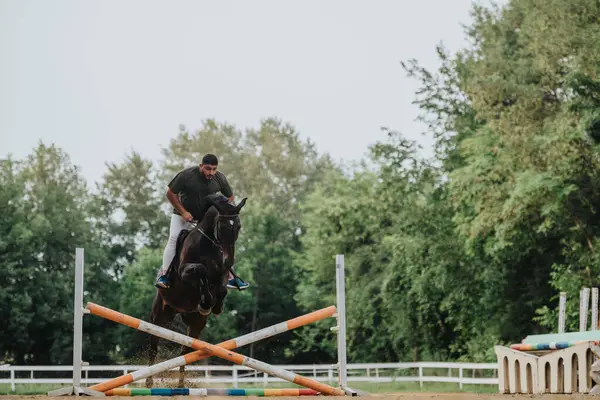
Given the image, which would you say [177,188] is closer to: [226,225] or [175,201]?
[175,201]

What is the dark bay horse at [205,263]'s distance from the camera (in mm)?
11469

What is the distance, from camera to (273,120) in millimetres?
70125

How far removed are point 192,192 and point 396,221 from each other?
1249 inches

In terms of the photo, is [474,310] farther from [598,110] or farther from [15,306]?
[15,306]

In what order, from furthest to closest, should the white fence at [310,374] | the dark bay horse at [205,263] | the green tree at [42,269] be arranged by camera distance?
the green tree at [42,269] → the white fence at [310,374] → the dark bay horse at [205,263]

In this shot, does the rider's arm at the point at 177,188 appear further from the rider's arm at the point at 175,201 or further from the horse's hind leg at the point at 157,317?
the horse's hind leg at the point at 157,317

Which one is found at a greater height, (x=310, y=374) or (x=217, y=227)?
(x=217, y=227)

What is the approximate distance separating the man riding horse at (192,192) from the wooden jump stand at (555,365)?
3815 mm

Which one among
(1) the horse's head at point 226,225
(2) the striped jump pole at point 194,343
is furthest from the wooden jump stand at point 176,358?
(1) the horse's head at point 226,225

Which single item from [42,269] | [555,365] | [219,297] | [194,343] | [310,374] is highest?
[42,269]

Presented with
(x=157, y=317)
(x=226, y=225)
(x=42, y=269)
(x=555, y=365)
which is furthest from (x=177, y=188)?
(x=42, y=269)

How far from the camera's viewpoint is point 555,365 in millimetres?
12867

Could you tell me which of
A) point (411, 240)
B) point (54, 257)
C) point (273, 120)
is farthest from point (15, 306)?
point (273, 120)

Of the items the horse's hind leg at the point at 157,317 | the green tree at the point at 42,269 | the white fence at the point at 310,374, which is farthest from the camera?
the green tree at the point at 42,269
